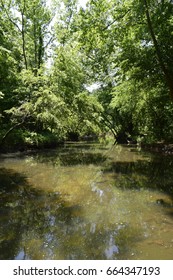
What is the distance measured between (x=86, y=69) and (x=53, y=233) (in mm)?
24876

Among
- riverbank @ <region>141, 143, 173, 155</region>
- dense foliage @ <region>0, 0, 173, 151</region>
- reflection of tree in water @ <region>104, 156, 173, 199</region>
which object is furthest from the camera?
riverbank @ <region>141, 143, 173, 155</region>

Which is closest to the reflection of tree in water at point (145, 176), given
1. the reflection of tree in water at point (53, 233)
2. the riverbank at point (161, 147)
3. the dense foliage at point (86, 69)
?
Answer: the reflection of tree in water at point (53, 233)

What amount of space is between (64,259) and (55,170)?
739cm

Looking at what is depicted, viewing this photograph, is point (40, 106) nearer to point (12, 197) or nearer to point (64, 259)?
point (12, 197)

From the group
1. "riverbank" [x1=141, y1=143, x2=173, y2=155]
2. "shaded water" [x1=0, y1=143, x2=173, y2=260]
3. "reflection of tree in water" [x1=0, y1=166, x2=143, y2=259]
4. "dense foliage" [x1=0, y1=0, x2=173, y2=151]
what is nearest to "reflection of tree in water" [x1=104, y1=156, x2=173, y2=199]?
"shaded water" [x1=0, y1=143, x2=173, y2=260]

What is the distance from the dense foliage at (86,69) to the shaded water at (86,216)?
12.0ft

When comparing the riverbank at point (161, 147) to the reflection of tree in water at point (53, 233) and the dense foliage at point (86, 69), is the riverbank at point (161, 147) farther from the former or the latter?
Answer: the reflection of tree in water at point (53, 233)

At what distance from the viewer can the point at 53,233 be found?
4.71 meters

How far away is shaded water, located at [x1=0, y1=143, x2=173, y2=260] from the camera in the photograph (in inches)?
159

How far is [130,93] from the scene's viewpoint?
17625mm

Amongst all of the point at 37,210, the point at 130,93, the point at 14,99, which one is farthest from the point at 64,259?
the point at 14,99

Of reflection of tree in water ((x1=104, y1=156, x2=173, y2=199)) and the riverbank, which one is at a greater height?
the riverbank

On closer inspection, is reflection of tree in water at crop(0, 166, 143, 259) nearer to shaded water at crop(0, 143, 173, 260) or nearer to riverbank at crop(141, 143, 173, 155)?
shaded water at crop(0, 143, 173, 260)

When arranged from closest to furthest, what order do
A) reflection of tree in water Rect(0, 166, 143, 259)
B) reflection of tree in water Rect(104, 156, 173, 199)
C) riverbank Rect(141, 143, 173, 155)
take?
reflection of tree in water Rect(0, 166, 143, 259) < reflection of tree in water Rect(104, 156, 173, 199) < riverbank Rect(141, 143, 173, 155)
